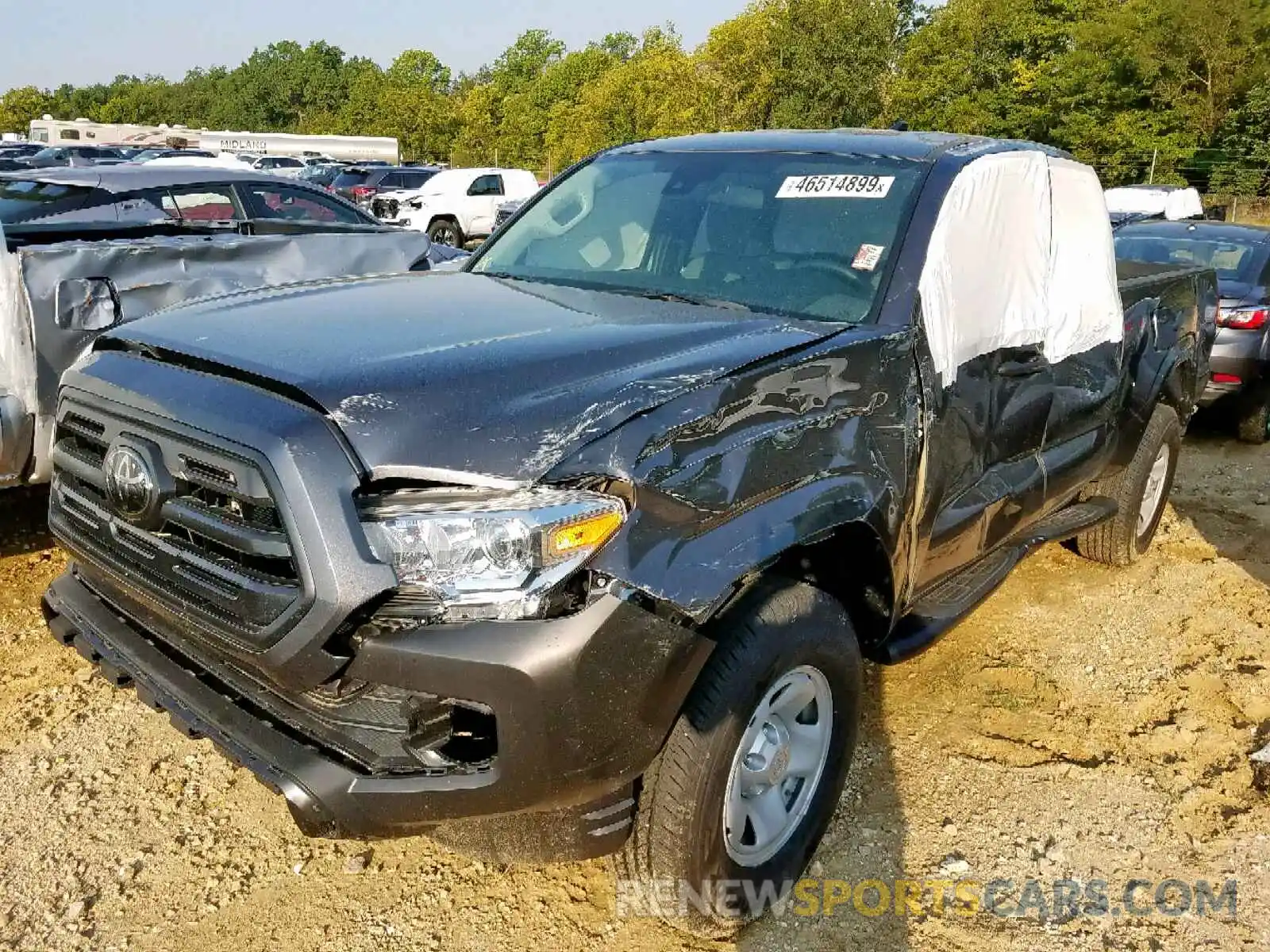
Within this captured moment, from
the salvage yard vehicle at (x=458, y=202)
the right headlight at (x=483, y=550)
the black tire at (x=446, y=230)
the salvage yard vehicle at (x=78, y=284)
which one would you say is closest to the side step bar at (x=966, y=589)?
the right headlight at (x=483, y=550)

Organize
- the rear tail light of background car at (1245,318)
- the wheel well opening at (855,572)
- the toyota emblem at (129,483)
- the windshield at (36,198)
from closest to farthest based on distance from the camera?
1. the toyota emblem at (129,483)
2. the wheel well opening at (855,572)
3. the windshield at (36,198)
4. the rear tail light of background car at (1245,318)

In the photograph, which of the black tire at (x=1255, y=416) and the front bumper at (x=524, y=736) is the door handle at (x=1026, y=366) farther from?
the black tire at (x=1255, y=416)

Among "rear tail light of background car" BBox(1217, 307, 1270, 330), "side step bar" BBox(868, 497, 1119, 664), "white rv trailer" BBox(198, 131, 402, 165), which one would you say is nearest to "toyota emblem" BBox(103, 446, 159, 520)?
"side step bar" BBox(868, 497, 1119, 664)

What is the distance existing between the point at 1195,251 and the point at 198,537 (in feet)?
28.0

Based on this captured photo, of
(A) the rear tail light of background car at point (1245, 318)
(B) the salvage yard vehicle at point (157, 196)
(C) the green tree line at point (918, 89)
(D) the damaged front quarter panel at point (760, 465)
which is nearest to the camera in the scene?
(D) the damaged front quarter panel at point (760, 465)

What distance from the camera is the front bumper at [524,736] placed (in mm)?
2035

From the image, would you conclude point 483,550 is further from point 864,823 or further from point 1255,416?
point 1255,416

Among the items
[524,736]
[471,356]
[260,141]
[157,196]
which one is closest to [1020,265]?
[471,356]

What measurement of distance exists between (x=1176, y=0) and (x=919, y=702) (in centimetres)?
4219

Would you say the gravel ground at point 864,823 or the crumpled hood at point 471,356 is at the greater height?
the crumpled hood at point 471,356

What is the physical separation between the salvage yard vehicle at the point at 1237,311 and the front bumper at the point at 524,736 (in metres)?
6.74

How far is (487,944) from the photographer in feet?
8.77

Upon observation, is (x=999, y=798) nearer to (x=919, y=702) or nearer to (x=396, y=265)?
(x=919, y=702)

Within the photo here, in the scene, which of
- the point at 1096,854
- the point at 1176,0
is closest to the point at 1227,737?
the point at 1096,854
